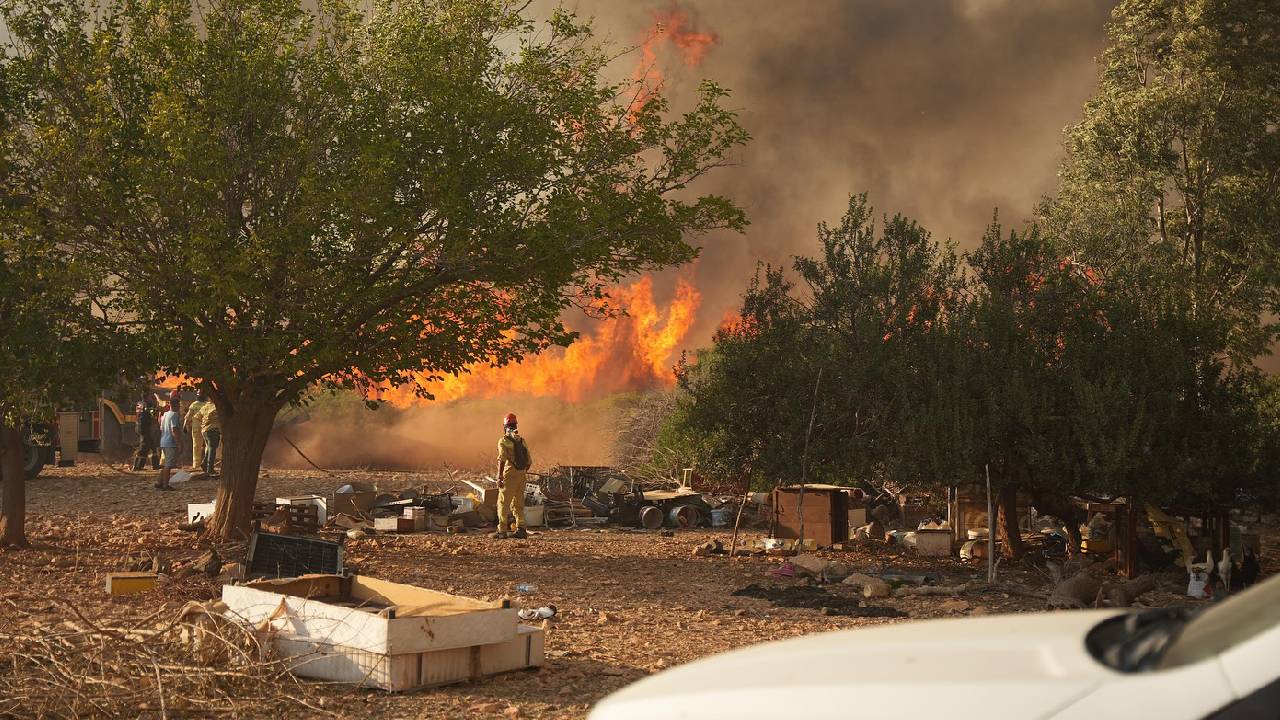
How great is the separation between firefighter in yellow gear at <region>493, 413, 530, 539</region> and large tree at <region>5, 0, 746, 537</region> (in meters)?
2.23

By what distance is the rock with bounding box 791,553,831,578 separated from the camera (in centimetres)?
1417

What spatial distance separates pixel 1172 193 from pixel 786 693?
101ft

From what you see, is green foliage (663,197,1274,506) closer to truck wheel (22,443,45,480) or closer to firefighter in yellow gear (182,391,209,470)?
firefighter in yellow gear (182,391,209,470)

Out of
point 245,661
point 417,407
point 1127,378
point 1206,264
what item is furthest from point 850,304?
point 417,407

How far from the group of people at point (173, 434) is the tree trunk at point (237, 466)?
7.77 m

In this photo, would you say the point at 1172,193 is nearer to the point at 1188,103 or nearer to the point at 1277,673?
the point at 1188,103

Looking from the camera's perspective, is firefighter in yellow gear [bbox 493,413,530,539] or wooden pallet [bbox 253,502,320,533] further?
firefighter in yellow gear [bbox 493,413,530,539]

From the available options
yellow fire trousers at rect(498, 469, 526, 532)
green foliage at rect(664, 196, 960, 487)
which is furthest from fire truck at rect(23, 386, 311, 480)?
green foliage at rect(664, 196, 960, 487)

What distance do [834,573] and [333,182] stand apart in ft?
23.9

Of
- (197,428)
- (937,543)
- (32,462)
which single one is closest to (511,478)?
(937,543)

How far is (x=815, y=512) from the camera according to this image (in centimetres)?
1673

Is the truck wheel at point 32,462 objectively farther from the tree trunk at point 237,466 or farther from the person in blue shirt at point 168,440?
the tree trunk at point 237,466

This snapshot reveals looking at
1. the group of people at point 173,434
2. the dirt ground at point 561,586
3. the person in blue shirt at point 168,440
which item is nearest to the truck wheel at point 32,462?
the group of people at point 173,434

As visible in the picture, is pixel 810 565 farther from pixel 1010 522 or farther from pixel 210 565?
pixel 210 565
